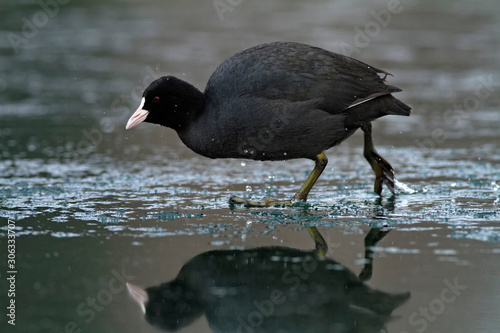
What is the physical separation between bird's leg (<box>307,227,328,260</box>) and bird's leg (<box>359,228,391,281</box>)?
234 mm

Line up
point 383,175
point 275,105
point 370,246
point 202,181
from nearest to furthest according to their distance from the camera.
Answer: point 370,246, point 275,105, point 383,175, point 202,181

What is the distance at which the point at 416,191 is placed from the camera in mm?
5320

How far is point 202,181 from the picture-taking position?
584 centimetres

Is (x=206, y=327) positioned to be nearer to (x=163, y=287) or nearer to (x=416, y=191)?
(x=163, y=287)

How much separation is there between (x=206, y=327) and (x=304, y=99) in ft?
7.49

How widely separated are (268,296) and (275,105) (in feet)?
6.11

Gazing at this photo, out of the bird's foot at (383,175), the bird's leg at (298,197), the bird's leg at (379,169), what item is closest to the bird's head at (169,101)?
the bird's leg at (298,197)

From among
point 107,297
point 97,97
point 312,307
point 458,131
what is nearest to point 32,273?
point 107,297

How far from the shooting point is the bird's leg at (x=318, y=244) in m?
3.92

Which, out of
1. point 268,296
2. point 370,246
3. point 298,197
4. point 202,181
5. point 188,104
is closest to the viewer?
point 268,296

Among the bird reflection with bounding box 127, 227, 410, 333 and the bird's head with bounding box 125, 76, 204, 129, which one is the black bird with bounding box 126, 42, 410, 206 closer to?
the bird's head with bounding box 125, 76, 204, 129

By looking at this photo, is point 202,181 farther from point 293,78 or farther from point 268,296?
point 268,296

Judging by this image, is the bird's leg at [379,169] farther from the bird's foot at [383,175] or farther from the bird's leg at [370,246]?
the bird's leg at [370,246]

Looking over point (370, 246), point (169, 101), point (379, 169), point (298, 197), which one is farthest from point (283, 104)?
point (370, 246)
